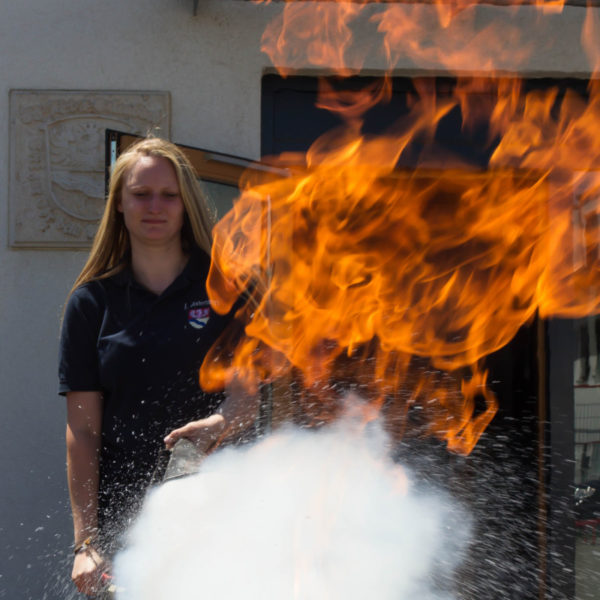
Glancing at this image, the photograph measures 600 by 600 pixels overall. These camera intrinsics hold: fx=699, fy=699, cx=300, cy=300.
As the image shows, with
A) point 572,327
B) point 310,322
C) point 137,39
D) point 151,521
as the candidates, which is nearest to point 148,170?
point 151,521

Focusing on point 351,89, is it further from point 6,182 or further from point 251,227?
point 6,182

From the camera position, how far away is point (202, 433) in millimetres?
1896

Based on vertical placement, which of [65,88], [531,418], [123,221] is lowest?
[531,418]

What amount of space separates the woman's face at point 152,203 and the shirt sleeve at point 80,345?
26 centimetres

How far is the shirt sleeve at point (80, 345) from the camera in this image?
2115 millimetres

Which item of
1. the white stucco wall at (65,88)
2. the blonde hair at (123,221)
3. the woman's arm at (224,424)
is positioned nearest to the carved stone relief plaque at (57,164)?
the white stucco wall at (65,88)

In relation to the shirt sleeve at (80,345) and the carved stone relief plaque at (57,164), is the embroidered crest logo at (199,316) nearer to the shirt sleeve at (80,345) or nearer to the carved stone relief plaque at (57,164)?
the shirt sleeve at (80,345)

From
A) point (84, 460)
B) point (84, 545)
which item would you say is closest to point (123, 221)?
point (84, 460)

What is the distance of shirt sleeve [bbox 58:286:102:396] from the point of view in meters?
2.12

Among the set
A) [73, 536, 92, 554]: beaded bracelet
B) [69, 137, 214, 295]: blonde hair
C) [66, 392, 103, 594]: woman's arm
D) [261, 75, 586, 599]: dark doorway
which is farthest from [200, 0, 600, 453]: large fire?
[73, 536, 92, 554]: beaded bracelet

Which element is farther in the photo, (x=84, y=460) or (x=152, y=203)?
(x=152, y=203)

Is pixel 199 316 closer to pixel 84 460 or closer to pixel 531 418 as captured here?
pixel 84 460

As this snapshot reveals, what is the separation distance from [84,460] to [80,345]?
35cm

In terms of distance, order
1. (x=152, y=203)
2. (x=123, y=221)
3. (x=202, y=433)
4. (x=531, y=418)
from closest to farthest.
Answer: (x=202, y=433), (x=152, y=203), (x=123, y=221), (x=531, y=418)
